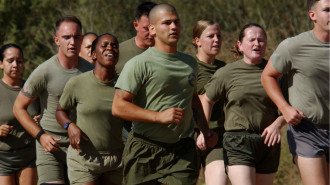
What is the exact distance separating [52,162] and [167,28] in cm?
225

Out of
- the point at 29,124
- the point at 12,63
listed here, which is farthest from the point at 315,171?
the point at 12,63

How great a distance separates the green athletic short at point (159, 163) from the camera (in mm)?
5973

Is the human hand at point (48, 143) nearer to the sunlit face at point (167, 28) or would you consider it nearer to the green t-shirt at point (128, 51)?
the green t-shirt at point (128, 51)

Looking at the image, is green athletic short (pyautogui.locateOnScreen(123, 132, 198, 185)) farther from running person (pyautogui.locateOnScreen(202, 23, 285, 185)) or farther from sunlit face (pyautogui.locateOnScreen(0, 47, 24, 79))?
sunlit face (pyautogui.locateOnScreen(0, 47, 24, 79))

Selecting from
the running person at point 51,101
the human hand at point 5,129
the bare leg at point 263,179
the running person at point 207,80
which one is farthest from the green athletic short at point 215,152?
the human hand at point 5,129

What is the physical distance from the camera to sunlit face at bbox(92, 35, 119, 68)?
676 centimetres

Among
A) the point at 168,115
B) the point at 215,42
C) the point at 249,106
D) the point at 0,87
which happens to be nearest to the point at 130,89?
the point at 168,115

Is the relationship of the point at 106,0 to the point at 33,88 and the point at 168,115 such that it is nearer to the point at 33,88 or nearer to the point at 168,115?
the point at 33,88

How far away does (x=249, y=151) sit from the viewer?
6.86 metres

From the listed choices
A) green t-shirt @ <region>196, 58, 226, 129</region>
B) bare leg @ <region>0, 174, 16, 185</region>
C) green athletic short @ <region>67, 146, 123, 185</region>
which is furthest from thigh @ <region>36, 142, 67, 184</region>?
green t-shirt @ <region>196, 58, 226, 129</region>

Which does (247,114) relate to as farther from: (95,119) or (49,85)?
(49,85)

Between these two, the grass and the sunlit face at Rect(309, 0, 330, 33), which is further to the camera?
the grass

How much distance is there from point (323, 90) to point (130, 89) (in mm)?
1547

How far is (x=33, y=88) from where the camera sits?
7.26m
